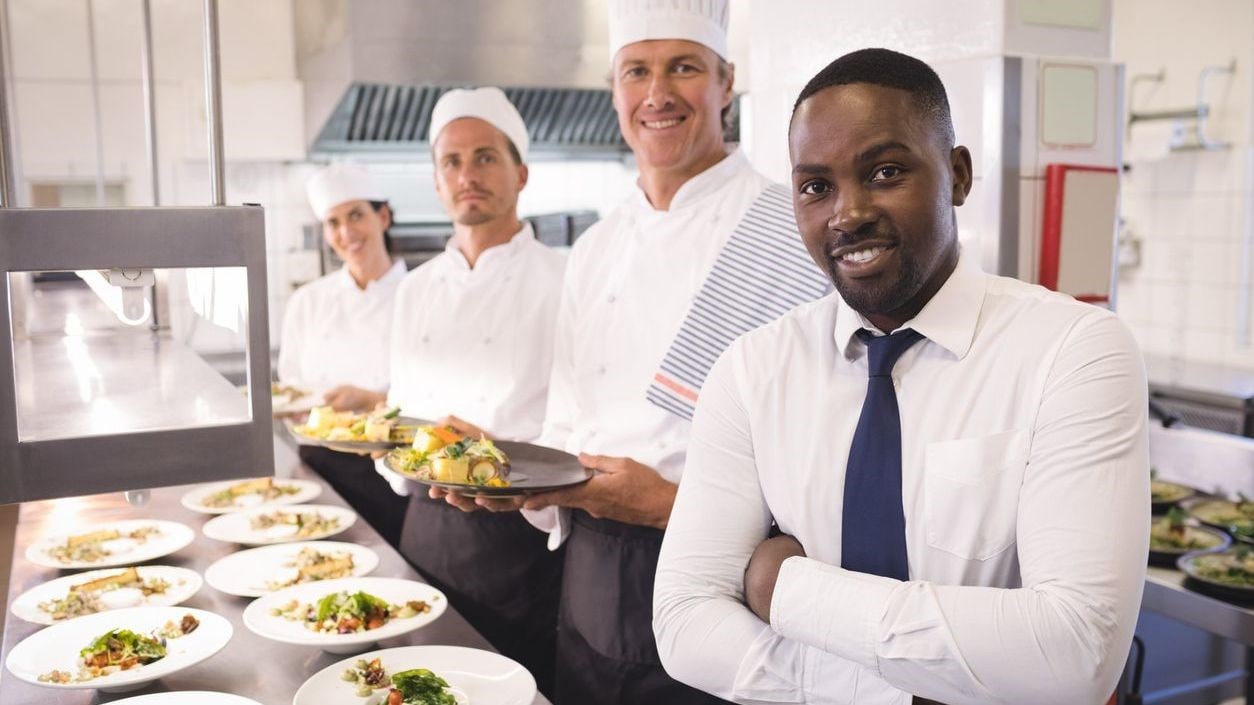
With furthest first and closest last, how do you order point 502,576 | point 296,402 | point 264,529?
point 296,402 < point 502,576 < point 264,529

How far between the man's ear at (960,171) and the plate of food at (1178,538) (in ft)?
5.62

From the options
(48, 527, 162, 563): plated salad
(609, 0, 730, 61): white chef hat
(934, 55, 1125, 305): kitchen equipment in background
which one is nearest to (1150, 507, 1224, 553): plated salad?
(934, 55, 1125, 305): kitchen equipment in background

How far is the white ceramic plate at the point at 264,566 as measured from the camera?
2.26 m

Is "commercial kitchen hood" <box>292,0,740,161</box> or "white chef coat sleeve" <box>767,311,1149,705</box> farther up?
"commercial kitchen hood" <box>292,0,740,161</box>

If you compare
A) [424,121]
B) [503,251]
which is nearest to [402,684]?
[503,251]

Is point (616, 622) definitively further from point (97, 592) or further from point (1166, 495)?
point (1166, 495)

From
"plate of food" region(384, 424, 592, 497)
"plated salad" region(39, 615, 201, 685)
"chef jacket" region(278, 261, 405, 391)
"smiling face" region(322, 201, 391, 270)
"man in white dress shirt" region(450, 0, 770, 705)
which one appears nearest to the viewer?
"plated salad" region(39, 615, 201, 685)

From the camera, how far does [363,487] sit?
12.5 feet

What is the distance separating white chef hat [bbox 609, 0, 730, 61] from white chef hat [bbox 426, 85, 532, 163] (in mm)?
1173

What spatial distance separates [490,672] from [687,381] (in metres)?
0.71

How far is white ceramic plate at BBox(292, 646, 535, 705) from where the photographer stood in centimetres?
169

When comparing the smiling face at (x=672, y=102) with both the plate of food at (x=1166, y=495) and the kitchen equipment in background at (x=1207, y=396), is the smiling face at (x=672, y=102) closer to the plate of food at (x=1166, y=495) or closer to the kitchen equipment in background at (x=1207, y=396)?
the plate of food at (x=1166, y=495)

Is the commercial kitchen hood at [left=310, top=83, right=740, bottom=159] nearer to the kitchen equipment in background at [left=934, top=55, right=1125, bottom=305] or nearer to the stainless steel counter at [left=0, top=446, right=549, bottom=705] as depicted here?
the stainless steel counter at [left=0, top=446, right=549, bottom=705]

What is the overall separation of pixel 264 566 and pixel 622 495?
83 centimetres
